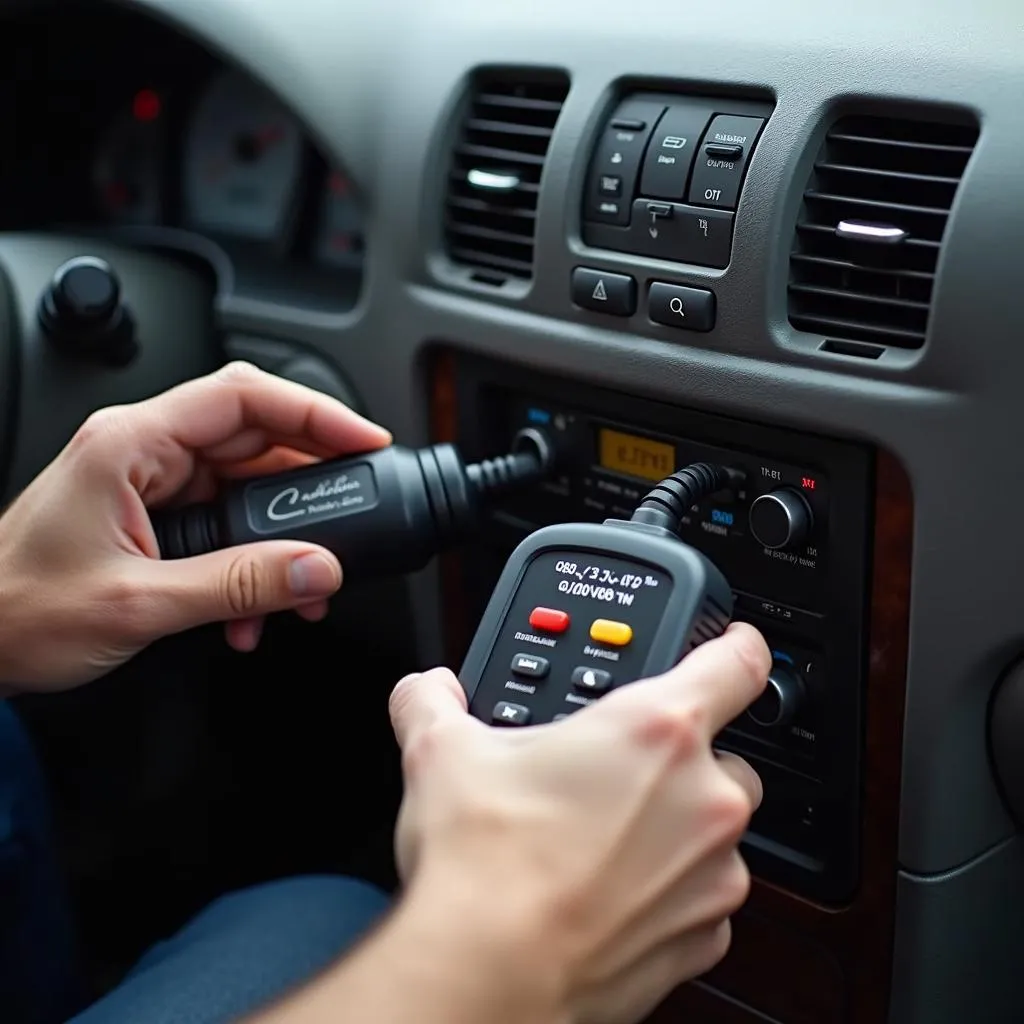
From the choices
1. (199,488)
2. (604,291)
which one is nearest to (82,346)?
(199,488)

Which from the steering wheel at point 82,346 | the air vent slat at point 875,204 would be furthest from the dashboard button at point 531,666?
the steering wheel at point 82,346

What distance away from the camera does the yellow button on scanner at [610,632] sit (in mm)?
698

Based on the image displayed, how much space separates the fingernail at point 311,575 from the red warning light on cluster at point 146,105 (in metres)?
0.84

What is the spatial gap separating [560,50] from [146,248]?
22.3 inches

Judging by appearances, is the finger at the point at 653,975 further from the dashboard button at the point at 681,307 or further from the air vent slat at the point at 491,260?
the air vent slat at the point at 491,260

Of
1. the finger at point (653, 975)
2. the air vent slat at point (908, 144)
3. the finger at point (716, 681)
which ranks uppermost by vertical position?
the air vent slat at point (908, 144)

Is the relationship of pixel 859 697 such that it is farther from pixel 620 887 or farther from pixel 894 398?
pixel 620 887

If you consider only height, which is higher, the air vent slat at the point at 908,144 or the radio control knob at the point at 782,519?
the air vent slat at the point at 908,144

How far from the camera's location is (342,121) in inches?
45.4

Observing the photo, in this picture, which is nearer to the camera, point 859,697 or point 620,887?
point 620,887

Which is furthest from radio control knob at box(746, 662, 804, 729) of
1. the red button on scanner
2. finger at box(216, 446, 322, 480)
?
finger at box(216, 446, 322, 480)

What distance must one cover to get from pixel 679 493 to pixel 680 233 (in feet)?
0.57

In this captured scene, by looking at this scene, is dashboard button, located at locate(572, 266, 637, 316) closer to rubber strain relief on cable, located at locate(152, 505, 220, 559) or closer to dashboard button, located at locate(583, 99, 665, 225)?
dashboard button, located at locate(583, 99, 665, 225)

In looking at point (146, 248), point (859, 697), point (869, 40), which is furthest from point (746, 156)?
point (146, 248)
